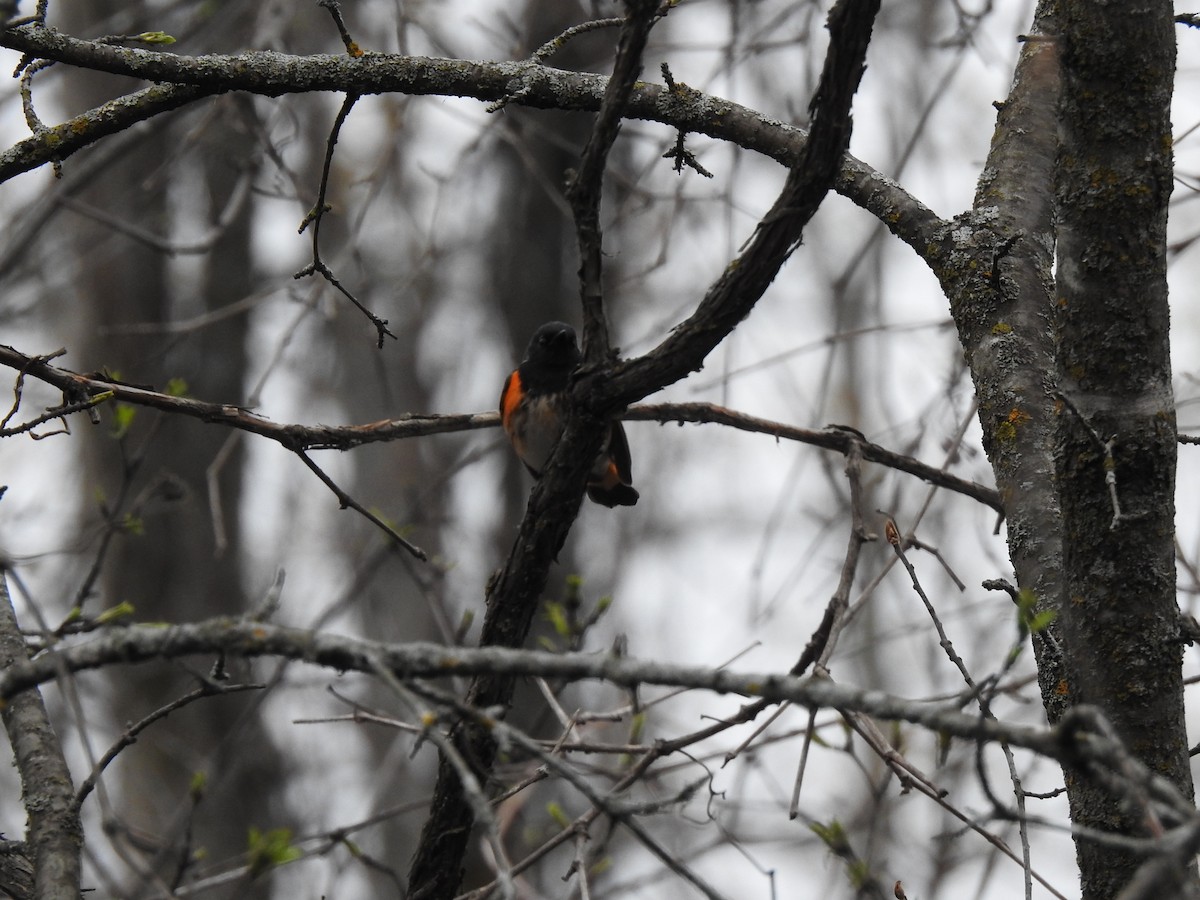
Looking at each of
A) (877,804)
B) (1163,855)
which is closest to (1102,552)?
(1163,855)

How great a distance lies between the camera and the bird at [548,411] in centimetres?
424

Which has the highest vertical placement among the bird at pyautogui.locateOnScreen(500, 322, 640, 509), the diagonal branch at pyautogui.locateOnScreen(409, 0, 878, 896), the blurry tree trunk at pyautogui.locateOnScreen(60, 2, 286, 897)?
the blurry tree trunk at pyautogui.locateOnScreen(60, 2, 286, 897)

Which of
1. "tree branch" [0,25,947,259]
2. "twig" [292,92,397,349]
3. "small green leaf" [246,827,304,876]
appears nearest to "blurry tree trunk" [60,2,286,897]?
"tree branch" [0,25,947,259]

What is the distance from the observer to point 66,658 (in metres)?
1.34

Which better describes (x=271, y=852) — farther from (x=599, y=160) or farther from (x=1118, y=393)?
(x=1118, y=393)

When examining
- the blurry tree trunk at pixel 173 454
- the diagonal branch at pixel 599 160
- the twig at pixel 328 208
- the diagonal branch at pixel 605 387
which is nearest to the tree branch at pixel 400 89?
the twig at pixel 328 208

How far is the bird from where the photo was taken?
13.9ft

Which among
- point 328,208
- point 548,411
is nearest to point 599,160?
point 328,208

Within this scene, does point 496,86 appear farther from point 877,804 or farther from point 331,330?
point 331,330

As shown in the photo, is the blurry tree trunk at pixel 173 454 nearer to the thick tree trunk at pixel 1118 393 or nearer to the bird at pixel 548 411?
the bird at pixel 548 411

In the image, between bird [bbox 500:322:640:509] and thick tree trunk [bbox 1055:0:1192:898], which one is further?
bird [bbox 500:322:640:509]

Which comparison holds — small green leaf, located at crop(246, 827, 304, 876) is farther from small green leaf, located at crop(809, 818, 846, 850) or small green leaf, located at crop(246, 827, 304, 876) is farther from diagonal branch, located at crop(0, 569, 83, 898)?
small green leaf, located at crop(809, 818, 846, 850)

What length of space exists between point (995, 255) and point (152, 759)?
21.7 feet

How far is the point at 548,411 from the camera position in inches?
167
